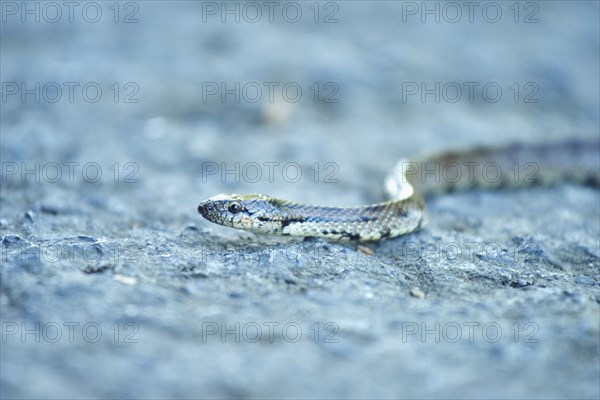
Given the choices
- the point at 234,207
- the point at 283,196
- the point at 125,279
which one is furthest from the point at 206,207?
the point at 283,196

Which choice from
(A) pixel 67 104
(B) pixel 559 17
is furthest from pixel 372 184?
(B) pixel 559 17

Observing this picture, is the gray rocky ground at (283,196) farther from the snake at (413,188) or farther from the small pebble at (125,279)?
the snake at (413,188)

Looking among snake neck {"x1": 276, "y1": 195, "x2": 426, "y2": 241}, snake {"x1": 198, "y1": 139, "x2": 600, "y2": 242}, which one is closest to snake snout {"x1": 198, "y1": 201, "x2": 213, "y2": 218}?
snake {"x1": 198, "y1": 139, "x2": 600, "y2": 242}

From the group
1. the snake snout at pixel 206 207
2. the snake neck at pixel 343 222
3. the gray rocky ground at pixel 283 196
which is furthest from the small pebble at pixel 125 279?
the snake neck at pixel 343 222

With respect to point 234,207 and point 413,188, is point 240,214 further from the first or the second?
point 413,188

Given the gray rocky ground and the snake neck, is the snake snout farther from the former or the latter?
the snake neck

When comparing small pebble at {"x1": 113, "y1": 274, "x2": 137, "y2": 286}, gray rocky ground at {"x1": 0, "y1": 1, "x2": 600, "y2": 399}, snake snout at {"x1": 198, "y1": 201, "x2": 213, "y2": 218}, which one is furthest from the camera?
snake snout at {"x1": 198, "y1": 201, "x2": 213, "y2": 218}

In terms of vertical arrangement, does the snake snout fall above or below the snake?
above
